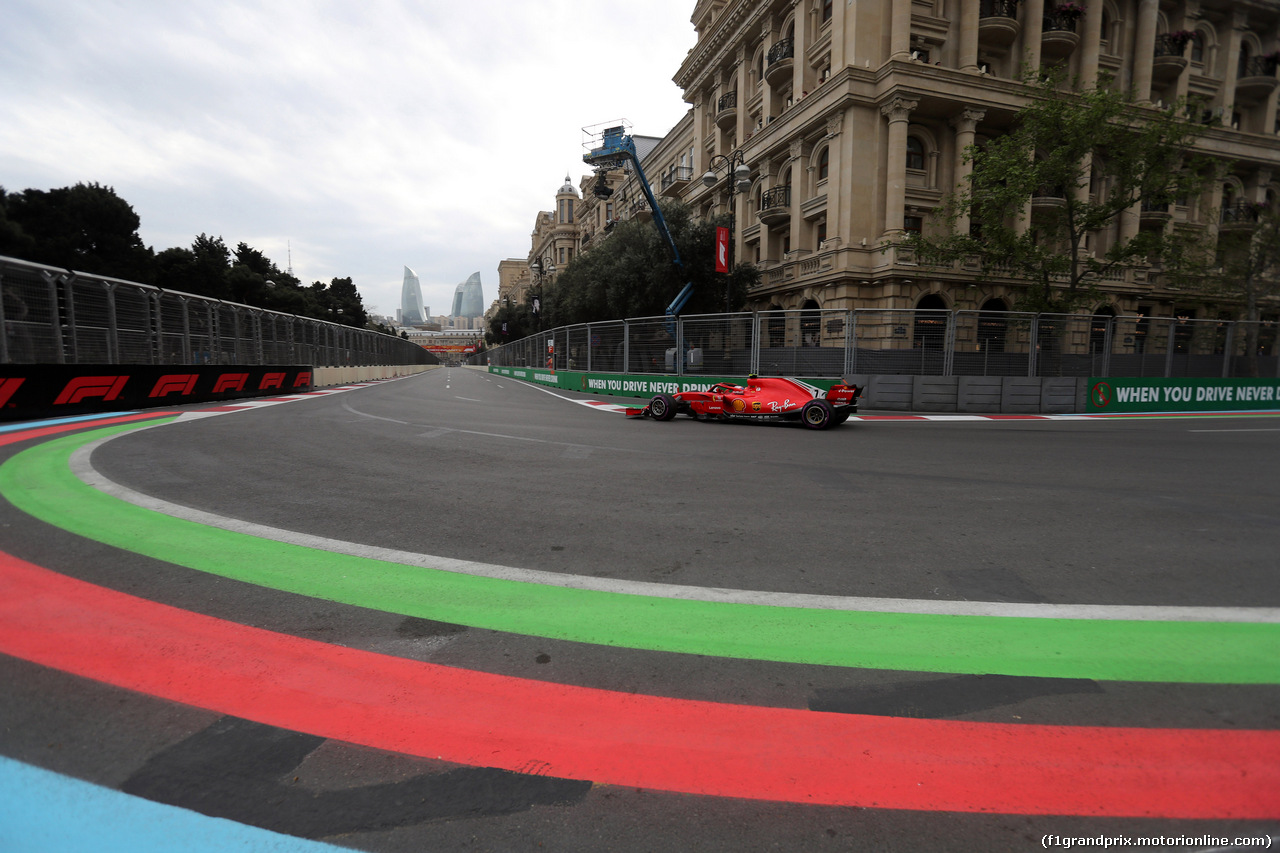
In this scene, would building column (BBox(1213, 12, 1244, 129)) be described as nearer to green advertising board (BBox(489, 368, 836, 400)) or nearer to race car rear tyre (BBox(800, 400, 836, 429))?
green advertising board (BBox(489, 368, 836, 400))

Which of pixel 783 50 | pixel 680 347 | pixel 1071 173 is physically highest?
pixel 783 50

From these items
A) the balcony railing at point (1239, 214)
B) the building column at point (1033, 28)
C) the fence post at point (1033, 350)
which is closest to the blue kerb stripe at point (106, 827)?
the fence post at point (1033, 350)

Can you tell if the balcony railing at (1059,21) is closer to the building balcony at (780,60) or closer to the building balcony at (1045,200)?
the building balcony at (1045,200)

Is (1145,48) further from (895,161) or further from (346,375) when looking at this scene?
(346,375)

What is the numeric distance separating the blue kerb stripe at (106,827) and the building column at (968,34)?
34997mm

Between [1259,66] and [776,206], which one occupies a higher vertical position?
[1259,66]

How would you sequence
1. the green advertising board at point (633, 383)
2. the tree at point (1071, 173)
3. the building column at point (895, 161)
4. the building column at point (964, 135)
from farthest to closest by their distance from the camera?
the building column at point (964, 135), the building column at point (895, 161), the tree at point (1071, 173), the green advertising board at point (633, 383)

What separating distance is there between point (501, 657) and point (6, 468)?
7.08 meters

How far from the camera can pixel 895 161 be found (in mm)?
26203

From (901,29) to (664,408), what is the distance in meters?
24.8

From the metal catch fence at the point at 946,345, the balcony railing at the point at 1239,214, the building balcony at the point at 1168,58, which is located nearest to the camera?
the metal catch fence at the point at 946,345

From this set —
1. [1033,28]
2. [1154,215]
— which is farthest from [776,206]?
[1154,215]

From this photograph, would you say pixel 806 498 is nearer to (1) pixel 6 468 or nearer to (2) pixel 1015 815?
(2) pixel 1015 815

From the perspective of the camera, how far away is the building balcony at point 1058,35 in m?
28.3
